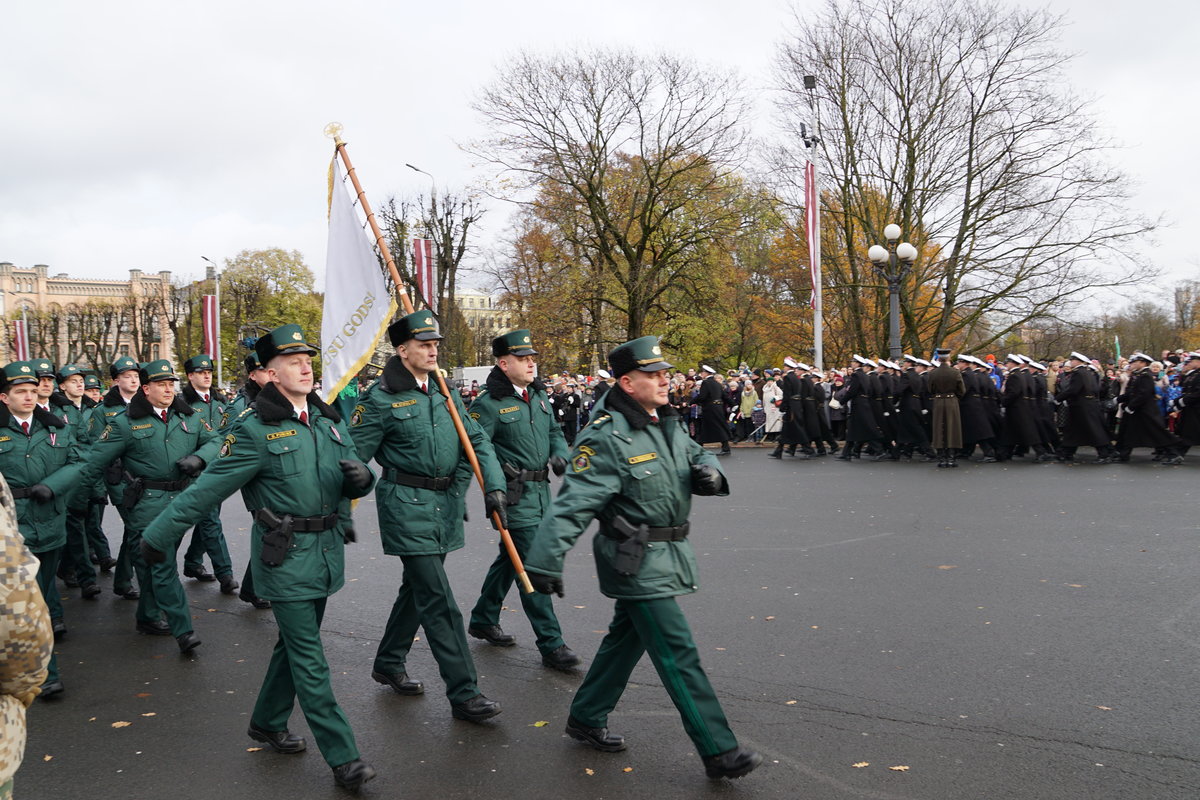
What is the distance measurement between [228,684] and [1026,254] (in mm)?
31005

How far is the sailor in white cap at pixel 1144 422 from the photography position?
16422 mm

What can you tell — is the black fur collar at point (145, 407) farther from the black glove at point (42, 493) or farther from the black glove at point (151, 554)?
the black glove at point (151, 554)

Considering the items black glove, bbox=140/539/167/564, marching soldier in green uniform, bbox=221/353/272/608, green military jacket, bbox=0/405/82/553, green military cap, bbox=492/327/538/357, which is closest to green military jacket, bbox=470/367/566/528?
green military cap, bbox=492/327/538/357

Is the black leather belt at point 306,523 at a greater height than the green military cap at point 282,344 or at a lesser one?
lesser

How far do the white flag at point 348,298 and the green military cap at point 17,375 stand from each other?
7.61ft

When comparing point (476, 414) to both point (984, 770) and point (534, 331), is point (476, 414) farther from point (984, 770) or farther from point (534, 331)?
point (534, 331)

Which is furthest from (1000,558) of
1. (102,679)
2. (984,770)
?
(102,679)

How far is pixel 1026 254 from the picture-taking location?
3197cm

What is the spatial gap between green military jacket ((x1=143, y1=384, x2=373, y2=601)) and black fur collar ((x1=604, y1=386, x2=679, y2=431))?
49.3 inches

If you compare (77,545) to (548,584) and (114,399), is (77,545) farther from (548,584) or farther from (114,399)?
(548,584)

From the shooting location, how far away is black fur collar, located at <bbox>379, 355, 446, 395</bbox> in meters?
5.62

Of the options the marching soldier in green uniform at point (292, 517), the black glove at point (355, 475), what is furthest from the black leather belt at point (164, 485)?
the black glove at point (355, 475)

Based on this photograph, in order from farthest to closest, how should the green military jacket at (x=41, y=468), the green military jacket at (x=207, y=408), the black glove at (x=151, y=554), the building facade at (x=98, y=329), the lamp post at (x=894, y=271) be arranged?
the building facade at (x=98, y=329), the lamp post at (x=894, y=271), the green military jacket at (x=207, y=408), the green military jacket at (x=41, y=468), the black glove at (x=151, y=554)

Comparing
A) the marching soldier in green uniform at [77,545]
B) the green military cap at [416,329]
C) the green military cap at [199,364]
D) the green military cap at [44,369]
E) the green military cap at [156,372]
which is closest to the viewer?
A: the green military cap at [416,329]
